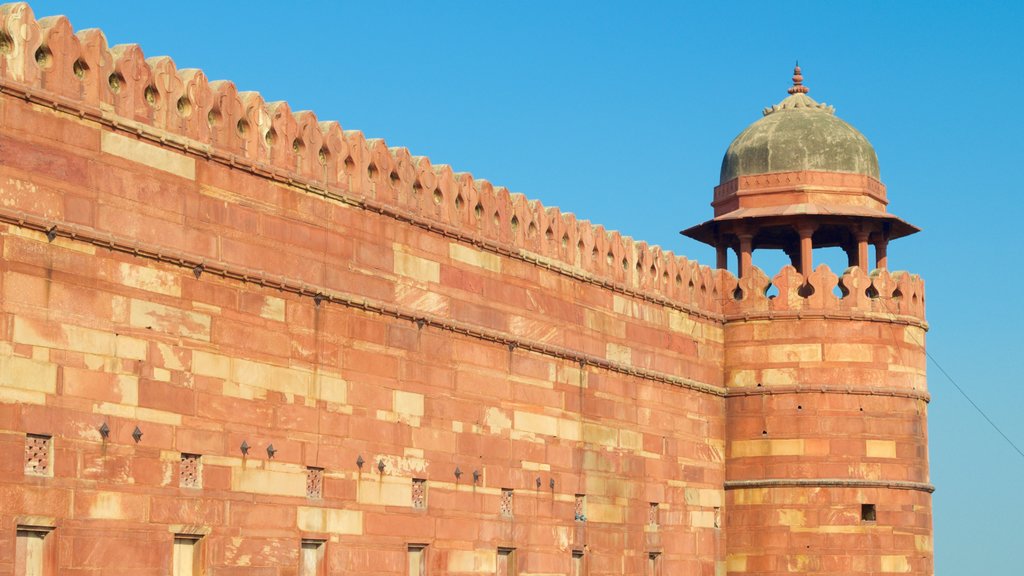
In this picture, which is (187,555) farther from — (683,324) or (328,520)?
(683,324)

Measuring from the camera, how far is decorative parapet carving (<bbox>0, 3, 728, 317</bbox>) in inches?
537

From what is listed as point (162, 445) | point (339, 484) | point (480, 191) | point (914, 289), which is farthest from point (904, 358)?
point (162, 445)

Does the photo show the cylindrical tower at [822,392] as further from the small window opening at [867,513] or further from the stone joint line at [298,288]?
the stone joint line at [298,288]

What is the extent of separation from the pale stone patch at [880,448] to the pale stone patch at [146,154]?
422 inches

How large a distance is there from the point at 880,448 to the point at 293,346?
31.0ft

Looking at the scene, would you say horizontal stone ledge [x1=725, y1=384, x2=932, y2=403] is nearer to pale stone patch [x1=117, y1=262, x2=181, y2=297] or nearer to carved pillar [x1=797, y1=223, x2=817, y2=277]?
carved pillar [x1=797, y1=223, x2=817, y2=277]

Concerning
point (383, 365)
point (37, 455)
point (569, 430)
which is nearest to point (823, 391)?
point (569, 430)

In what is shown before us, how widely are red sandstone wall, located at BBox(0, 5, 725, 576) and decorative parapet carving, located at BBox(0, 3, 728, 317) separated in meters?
0.03

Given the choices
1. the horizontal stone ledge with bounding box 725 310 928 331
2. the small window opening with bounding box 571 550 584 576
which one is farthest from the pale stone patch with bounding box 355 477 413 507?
the horizontal stone ledge with bounding box 725 310 928 331

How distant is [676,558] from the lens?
2164cm

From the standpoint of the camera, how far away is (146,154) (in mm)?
14445

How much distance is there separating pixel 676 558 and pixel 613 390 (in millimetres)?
2346

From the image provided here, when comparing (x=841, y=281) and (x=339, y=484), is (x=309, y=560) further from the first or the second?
(x=841, y=281)

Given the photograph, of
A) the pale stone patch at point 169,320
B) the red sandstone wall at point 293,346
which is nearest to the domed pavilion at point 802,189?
the red sandstone wall at point 293,346
